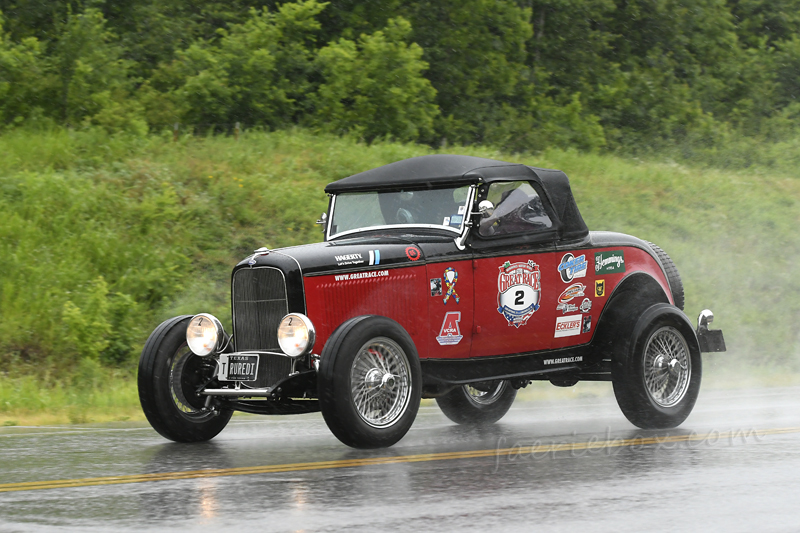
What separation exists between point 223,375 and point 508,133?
24327mm

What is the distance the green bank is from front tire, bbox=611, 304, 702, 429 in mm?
5295

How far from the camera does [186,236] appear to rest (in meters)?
16.7

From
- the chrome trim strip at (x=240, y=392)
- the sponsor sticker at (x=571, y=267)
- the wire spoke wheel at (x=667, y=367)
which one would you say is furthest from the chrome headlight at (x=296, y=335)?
the wire spoke wheel at (x=667, y=367)

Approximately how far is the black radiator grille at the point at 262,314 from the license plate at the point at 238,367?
12 centimetres

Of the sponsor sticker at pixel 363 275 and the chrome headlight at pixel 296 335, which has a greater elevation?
the sponsor sticker at pixel 363 275

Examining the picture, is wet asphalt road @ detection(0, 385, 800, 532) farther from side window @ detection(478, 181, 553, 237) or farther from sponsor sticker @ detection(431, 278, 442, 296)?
side window @ detection(478, 181, 553, 237)

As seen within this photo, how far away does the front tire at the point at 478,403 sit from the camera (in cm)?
1005

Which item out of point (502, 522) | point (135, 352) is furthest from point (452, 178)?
point (135, 352)

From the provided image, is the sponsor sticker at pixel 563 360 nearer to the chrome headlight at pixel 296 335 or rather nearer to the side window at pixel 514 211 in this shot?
the side window at pixel 514 211

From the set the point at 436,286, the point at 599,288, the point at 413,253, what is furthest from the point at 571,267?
the point at 413,253

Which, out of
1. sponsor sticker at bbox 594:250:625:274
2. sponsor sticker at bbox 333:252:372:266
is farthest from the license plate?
sponsor sticker at bbox 594:250:625:274

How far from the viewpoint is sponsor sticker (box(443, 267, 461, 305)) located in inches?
336

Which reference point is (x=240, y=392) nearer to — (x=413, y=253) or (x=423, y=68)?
(x=413, y=253)

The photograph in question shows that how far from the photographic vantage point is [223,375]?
8109 mm
